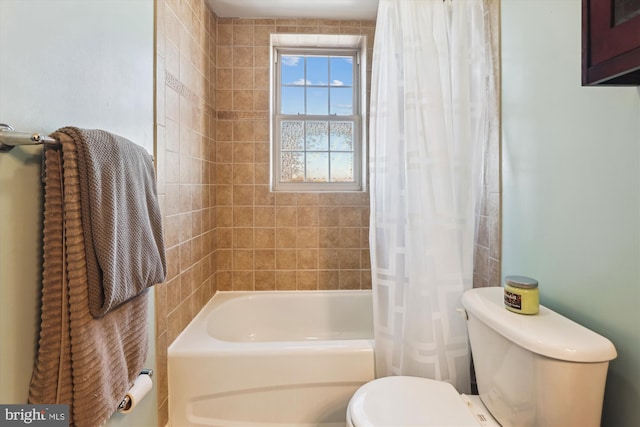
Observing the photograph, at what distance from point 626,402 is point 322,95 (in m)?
2.34

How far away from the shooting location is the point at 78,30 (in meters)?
0.88

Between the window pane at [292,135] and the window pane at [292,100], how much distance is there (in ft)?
0.32

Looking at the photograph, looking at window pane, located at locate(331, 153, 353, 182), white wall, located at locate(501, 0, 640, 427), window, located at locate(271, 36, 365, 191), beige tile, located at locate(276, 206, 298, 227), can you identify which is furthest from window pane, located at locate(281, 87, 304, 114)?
white wall, located at locate(501, 0, 640, 427)

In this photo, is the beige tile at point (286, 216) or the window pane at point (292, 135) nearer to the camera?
the beige tile at point (286, 216)

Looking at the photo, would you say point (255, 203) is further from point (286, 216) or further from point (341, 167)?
point (341, 167)

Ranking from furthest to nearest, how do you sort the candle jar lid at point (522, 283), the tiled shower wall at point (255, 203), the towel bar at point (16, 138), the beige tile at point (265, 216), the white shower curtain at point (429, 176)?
the beige tile at point (265, 216)
the tiled shower wall at point (255, 203)
the white shower curtain at point (429, 176)
the candle jar lid at point (522, 283)
the towel bar at point (16, 138)

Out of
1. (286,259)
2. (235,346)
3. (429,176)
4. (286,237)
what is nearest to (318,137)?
(286,237)

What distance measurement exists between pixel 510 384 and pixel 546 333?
0.72 ft

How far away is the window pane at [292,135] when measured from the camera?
2.47 metres

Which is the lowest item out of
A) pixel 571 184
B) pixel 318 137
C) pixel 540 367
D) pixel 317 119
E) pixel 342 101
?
pixel 540 367

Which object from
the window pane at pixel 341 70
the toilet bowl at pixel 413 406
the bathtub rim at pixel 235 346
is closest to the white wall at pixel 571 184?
the toilet bowl at pixel 413 406

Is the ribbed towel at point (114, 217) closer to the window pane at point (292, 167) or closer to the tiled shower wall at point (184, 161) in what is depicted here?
the tiled shower wall at point (184, 161)

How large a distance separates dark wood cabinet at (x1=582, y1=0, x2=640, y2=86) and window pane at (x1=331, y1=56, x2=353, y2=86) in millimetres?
1873

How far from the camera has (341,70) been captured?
250 cm
